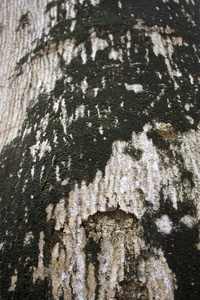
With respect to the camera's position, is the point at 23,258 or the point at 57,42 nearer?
the point at 23,258

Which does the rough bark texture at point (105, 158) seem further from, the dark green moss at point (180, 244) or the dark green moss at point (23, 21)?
the dark green moss at point (23, 21)

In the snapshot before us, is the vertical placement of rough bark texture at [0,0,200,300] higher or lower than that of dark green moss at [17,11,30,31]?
lower

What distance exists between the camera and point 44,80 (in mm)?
1423

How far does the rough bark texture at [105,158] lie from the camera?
3.03ft

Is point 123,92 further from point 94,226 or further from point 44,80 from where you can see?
point 94,226

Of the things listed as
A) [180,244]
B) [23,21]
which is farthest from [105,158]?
[23,21]

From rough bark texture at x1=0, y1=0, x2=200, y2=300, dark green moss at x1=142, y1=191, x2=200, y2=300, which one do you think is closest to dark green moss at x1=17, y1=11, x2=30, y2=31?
rough bark texture at x1=0, y1=0, x2=200, y2=300

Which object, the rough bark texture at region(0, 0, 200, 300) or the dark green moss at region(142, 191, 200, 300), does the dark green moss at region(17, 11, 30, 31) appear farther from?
the dark green moss at region(142, 191, 200, 300)

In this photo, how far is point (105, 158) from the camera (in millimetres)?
1079

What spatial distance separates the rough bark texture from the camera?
36.4 inches

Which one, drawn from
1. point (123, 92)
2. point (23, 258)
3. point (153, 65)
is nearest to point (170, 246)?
point (23, 258)

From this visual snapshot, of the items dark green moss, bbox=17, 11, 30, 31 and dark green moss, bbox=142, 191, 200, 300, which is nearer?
dark green moss, bbox=142, 191, 200, 300

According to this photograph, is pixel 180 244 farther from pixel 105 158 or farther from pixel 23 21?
pixel 23 21

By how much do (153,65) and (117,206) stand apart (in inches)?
30.1
